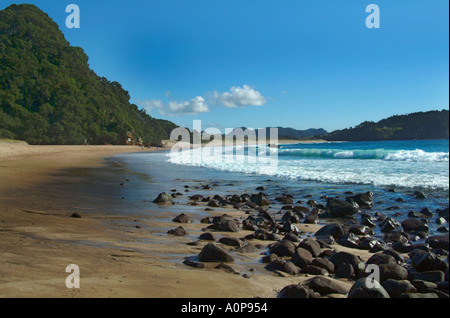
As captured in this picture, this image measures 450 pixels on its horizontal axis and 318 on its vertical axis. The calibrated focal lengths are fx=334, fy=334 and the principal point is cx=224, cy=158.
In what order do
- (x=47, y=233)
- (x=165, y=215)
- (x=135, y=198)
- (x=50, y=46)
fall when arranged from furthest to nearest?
(x=50, y=46)
(x=135, y=198)
(x=165, y=215)
(x=47, y=233)

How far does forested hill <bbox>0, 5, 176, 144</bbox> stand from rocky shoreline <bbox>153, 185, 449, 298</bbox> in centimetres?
5392

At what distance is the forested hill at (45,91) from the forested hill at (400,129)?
6731 centimetres

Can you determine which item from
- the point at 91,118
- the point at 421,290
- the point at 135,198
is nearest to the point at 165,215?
the point at 135,198

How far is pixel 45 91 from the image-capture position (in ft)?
193

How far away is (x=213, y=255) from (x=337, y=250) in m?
2.26

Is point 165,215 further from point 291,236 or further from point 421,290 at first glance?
point 421,290

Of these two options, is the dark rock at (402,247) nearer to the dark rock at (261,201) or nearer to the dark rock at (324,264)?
the dark rock at (324,264)

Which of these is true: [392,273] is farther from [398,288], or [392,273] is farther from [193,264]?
[193,264]

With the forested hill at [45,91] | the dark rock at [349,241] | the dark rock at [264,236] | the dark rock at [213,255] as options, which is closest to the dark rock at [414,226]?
the dark rock at [349,241]

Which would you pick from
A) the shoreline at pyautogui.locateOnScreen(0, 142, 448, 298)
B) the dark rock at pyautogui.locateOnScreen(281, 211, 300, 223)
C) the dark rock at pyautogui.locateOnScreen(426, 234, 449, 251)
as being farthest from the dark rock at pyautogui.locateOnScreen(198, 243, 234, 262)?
the dark rock at pyautogui.locateOnScreen(426, 234, 449, 251)

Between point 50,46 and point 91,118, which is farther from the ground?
point 50,46

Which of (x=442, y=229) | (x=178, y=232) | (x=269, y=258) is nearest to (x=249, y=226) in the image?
(x=178, y=232)
